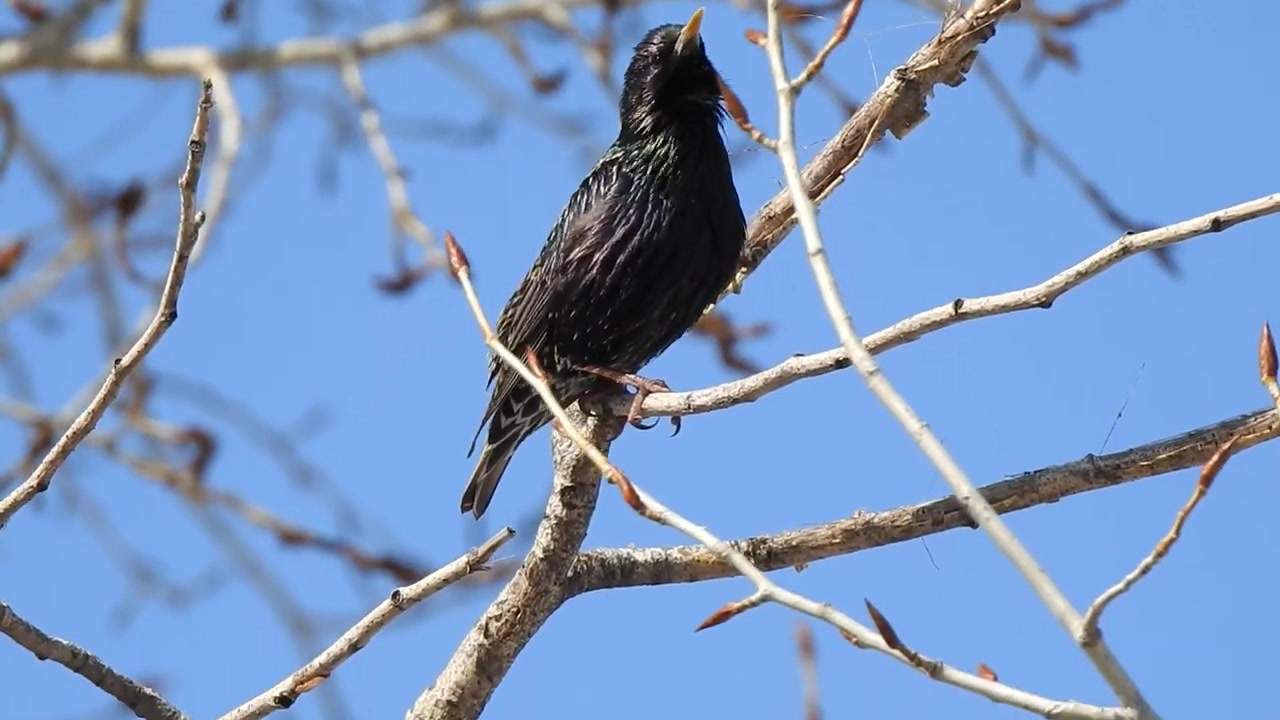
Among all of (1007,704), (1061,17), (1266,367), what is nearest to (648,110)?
(1061,17)

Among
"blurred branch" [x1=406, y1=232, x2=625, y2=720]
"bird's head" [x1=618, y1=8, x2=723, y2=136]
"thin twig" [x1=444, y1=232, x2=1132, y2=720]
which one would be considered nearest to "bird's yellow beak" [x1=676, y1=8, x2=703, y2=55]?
"bird's head" [x1=618, y1=8, x2=723, y2=136]

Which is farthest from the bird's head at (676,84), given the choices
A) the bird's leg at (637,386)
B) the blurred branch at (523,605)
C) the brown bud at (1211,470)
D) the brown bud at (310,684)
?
the brown bud at (1211,470)

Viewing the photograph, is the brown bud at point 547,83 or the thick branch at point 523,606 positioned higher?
the brown bud at point 547,83

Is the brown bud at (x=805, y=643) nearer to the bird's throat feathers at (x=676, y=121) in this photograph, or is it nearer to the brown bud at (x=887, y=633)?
the brown bud at (x=887, y=633)

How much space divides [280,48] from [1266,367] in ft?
10.5

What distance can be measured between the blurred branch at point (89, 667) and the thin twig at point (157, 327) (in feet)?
0.59

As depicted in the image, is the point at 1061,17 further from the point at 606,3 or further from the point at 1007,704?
the point at 1007,704

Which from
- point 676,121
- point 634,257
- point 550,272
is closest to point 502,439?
point 550,272

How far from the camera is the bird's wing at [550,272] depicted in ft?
15.4

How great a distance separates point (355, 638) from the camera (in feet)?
10.5

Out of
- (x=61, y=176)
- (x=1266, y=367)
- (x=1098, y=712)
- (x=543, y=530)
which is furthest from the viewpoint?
(x=61, y=176)

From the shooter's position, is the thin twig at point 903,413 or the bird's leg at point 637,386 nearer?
the thin twig at point 903,413

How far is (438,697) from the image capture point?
149 inches

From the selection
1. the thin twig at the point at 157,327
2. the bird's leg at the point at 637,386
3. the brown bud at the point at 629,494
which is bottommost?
the brown bud at the point at 629,494
